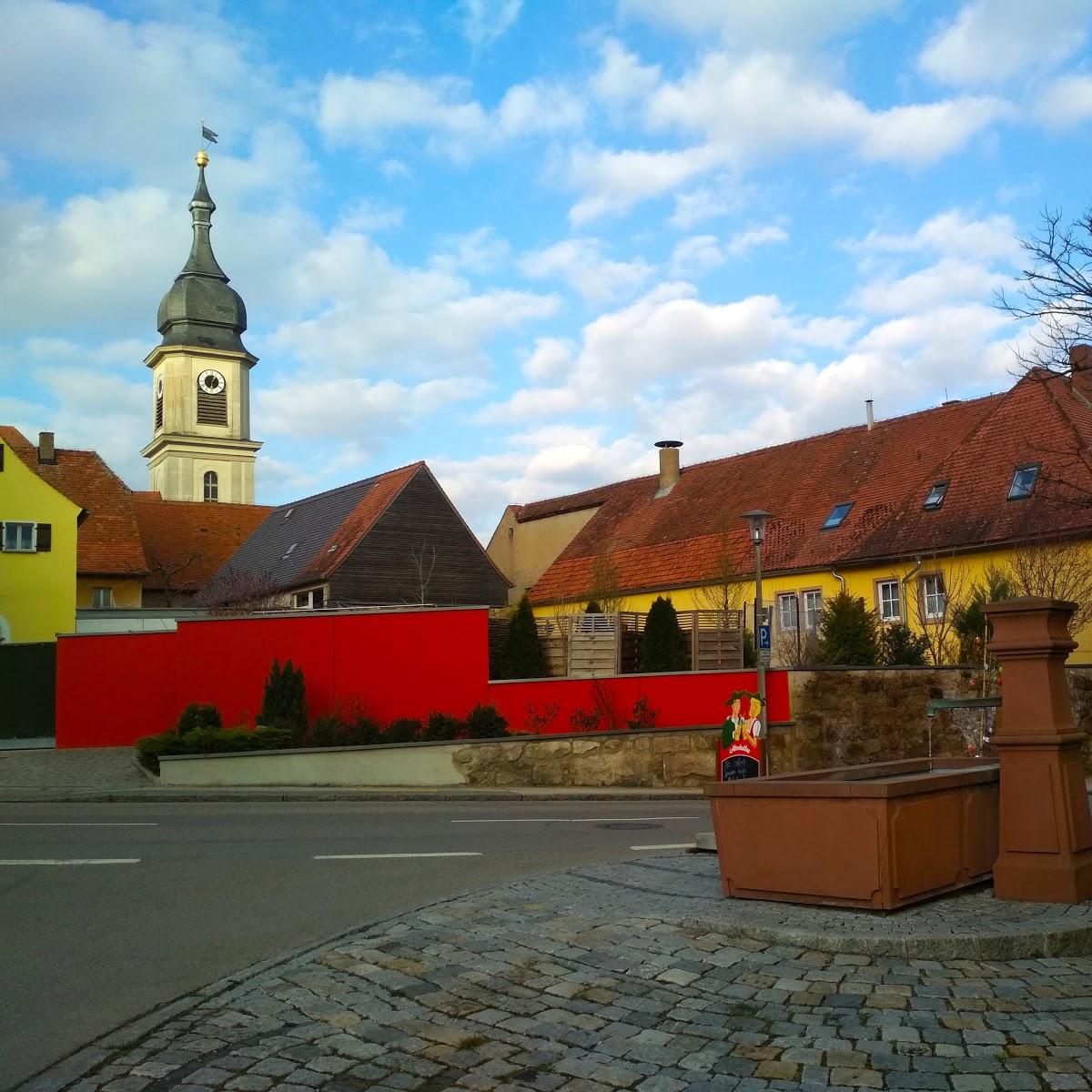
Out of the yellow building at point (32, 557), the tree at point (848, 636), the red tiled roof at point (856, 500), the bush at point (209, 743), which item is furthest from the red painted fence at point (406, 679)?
the yellow building at point (32, 557)

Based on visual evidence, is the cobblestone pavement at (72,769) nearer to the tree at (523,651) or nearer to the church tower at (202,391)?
the tree at (523,651)

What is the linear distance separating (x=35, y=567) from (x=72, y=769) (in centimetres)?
2260

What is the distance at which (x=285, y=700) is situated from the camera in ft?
74.9

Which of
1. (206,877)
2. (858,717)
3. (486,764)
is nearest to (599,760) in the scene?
(486,764)

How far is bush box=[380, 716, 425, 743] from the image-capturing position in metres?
22.1

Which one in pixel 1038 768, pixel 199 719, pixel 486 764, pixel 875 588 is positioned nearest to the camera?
pixel 1038 768

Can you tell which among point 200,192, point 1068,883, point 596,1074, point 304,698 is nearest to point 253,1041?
point 596,1074

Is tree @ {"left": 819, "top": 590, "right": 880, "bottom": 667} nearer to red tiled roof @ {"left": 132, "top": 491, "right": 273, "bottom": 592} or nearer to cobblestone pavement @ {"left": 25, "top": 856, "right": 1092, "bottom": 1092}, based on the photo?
cobblestone pavement @ {"left": 25, "top": 856, "right": 1092, "bottom": 1092}

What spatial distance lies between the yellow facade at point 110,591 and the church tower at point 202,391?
132 feet

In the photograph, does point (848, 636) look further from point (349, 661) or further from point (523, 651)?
point (349, 661)

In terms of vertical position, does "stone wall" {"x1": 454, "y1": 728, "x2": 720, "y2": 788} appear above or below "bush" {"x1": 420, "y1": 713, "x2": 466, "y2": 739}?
below

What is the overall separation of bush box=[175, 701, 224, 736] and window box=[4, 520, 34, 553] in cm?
2317

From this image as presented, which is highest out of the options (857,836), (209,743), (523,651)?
(523,651)

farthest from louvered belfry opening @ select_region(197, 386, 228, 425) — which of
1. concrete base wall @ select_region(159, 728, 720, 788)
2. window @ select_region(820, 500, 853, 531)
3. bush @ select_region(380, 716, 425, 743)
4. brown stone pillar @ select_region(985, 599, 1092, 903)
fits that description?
brown stone pillar @ select_region(985, 599, 1092, 903)
